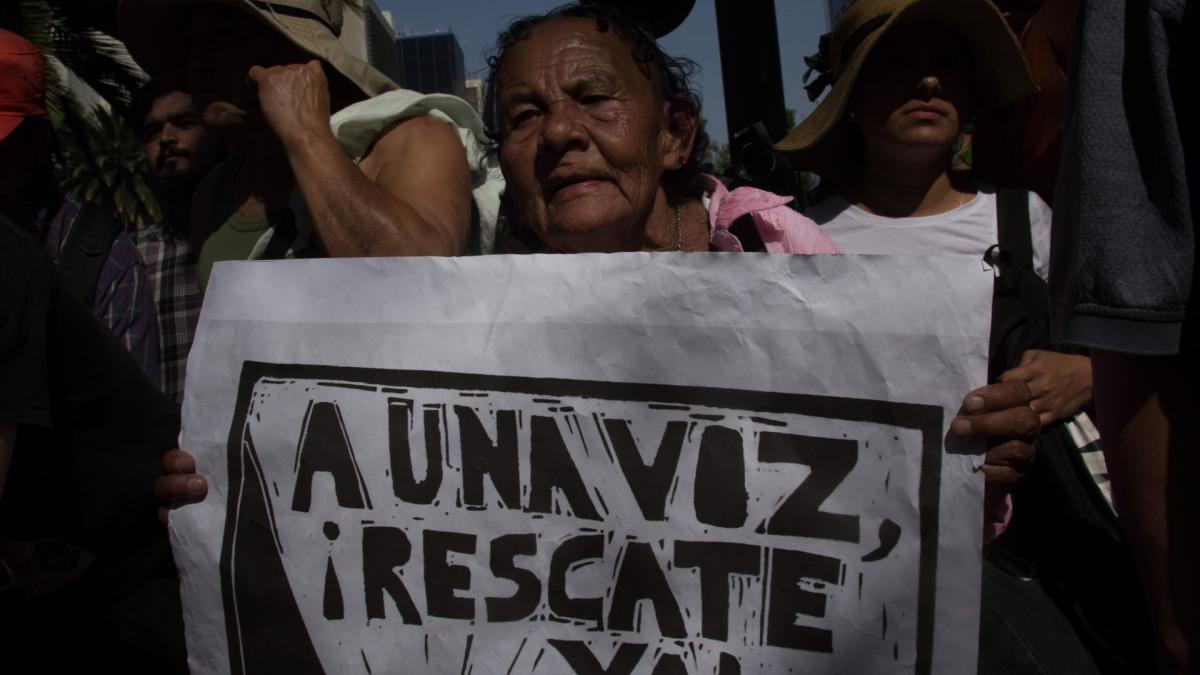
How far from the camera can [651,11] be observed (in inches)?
73.8

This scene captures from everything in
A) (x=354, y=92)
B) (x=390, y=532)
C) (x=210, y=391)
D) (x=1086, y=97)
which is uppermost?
(x=354, y=92)

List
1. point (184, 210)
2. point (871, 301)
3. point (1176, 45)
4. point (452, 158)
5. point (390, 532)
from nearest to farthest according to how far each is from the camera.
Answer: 1. point (1176, 45)
2. point (871, 301)
3. point (390, 532)
4. point (452, 158)
5. point (184, 210)

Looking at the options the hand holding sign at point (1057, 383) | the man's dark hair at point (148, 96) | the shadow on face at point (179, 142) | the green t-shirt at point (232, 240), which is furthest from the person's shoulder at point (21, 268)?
the man's dark hair at point (148, 96)

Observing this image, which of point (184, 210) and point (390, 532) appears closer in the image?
point (390, 532)

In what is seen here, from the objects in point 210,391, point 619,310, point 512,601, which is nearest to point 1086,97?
point 619,310

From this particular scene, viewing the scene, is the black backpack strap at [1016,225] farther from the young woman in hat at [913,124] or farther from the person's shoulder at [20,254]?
the person's shoulder at [20,254]

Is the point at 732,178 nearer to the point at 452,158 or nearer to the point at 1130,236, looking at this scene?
the point at 452,158

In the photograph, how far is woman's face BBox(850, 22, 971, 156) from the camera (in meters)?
1.91

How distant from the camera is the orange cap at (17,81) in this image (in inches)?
78.1

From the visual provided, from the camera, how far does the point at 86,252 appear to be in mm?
2166

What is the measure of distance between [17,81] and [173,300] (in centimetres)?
68

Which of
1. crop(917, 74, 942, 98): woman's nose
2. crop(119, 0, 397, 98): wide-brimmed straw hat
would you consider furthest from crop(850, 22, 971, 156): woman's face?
crop(119, 0, 397, 98): wide-brimmed straw hat

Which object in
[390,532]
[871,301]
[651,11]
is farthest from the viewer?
[651,11]

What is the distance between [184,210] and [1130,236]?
9.34ft
